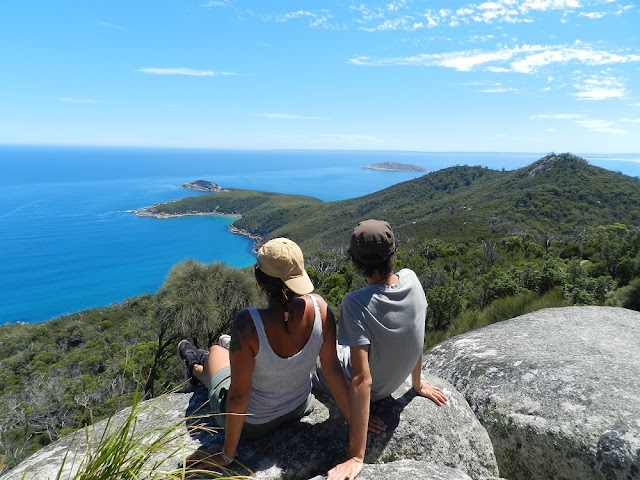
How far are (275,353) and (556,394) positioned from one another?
2.43 meters

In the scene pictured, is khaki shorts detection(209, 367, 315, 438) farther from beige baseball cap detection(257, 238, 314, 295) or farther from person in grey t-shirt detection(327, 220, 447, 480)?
beige baseball cap detection(257, 238, 314, 295)

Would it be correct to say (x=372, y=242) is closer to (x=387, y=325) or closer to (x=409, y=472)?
(x=387, y=325)

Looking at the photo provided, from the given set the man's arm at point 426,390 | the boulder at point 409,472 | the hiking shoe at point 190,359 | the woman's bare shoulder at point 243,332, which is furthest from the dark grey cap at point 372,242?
the hiking shoe at point 190,359

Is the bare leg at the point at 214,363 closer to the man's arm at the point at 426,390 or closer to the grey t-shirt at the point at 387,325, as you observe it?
the grey t-shirt at the point at 387,325

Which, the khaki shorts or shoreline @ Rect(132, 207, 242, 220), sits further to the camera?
shoreline @ Rect(132, 207, 242, 220)

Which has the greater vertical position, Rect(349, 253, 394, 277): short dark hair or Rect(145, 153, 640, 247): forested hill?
Rect(349, 253, 394, 277): short dark hair

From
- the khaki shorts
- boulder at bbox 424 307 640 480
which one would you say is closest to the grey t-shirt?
the khaki shorts

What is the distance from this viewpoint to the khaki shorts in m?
2.68

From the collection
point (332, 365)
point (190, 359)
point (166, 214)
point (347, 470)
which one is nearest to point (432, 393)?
point (332, 365)

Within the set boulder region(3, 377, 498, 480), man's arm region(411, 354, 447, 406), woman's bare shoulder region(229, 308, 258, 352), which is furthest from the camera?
man's arm region(411, 354, 447, 406)

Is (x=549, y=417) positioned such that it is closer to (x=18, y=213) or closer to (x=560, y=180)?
(x=560, y=180)

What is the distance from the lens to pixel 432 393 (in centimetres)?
313

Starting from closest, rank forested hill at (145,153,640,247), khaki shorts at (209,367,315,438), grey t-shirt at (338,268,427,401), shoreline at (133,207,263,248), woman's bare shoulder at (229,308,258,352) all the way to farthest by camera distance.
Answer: woman's bare shoulder at (229,308,258,352) → grey t-shirt at (338,268,427,401) → khaki shorts at (209,367,315,438) → forested hill at (145,153,640,247) → shoreline at (133,207,263,248)

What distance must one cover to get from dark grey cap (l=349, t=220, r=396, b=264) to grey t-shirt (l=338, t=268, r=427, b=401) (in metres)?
0.22
